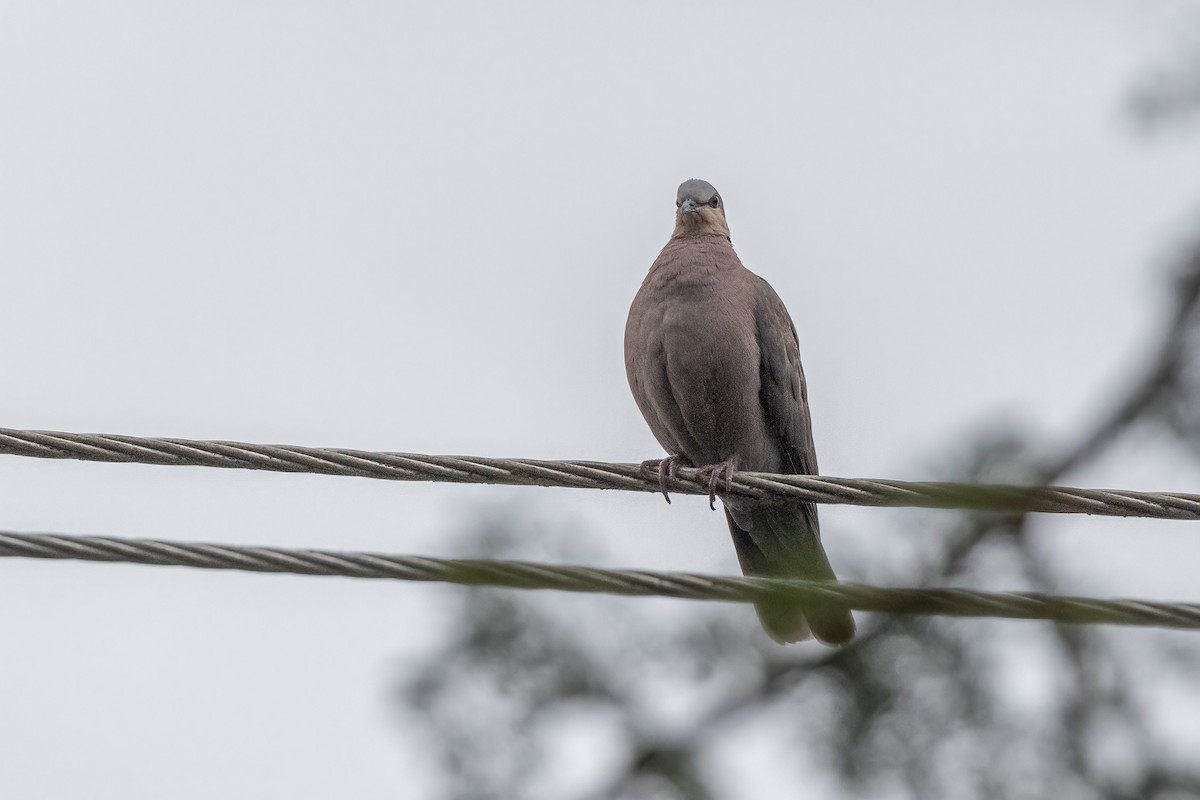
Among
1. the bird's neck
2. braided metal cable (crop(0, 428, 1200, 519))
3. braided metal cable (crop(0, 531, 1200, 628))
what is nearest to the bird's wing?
the bird's neck

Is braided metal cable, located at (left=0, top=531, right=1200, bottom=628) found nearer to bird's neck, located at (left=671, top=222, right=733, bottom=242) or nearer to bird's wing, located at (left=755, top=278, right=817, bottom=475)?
bird's wing, located at (left=755, top=278, right=817, bottom=475)

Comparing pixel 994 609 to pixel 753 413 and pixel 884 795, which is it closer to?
pixel 884 795

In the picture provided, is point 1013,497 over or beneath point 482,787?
over

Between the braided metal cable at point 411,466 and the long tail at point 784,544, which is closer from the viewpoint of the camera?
the braided metal cable at point 411,466

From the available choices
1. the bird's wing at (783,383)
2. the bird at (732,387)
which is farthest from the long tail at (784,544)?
the bird's wing at (783,383)

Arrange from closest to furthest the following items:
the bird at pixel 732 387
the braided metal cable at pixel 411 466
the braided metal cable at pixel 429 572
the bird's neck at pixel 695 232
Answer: the braided metal cable at pixel 429 572, the braided metal cable at pixel 411 466, the bird at pixel 732 387, the bird's neck at pixel 695 232

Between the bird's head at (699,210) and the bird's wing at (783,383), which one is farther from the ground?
the bird's head at (699,210)

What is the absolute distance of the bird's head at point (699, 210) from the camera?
6.80 meters

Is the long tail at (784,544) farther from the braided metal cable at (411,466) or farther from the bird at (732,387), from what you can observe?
the braided metal cable at (411,466)

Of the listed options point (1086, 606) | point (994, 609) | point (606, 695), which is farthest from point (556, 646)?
point (1086, 606)

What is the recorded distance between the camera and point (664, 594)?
345 centimetres

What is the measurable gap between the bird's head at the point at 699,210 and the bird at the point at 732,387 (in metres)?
0.11

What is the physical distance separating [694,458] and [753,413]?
34 centimetres

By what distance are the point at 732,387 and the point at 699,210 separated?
1097 mm
